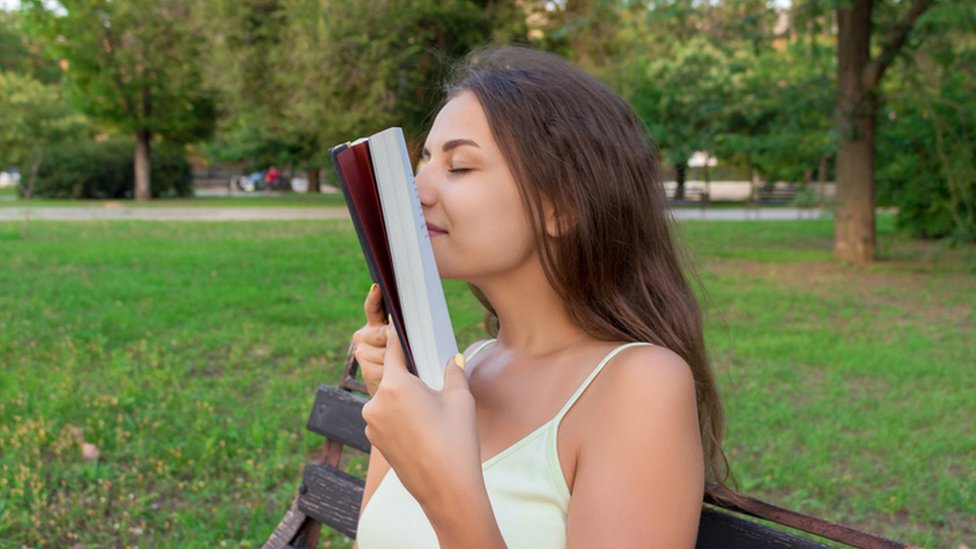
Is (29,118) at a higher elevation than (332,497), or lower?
higher

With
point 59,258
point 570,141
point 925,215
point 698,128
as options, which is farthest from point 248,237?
point 570,141

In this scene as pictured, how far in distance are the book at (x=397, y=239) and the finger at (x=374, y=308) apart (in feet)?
0.68

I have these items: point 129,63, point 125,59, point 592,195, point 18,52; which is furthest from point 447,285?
point 18,52

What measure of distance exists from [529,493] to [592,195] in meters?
0.44

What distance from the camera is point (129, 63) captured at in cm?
2556

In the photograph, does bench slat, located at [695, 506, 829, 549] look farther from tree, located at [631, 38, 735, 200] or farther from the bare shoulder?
tree, located at [631, 38, 735, 200]

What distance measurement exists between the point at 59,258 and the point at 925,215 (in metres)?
12.6

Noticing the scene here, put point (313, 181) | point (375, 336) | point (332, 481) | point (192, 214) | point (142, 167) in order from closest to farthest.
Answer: point (375, 336) → point (332, 481) → point (192, 214) → point (142, 167) → point (313, 181)

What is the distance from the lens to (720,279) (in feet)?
31.9

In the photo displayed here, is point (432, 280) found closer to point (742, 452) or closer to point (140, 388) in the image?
point (742, 452)

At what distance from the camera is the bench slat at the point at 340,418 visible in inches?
92.4

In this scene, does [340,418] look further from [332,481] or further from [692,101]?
[692,101]

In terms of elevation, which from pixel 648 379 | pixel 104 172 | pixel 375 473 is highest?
pixel 104 172

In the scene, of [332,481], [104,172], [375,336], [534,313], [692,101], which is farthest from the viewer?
[104,172]
